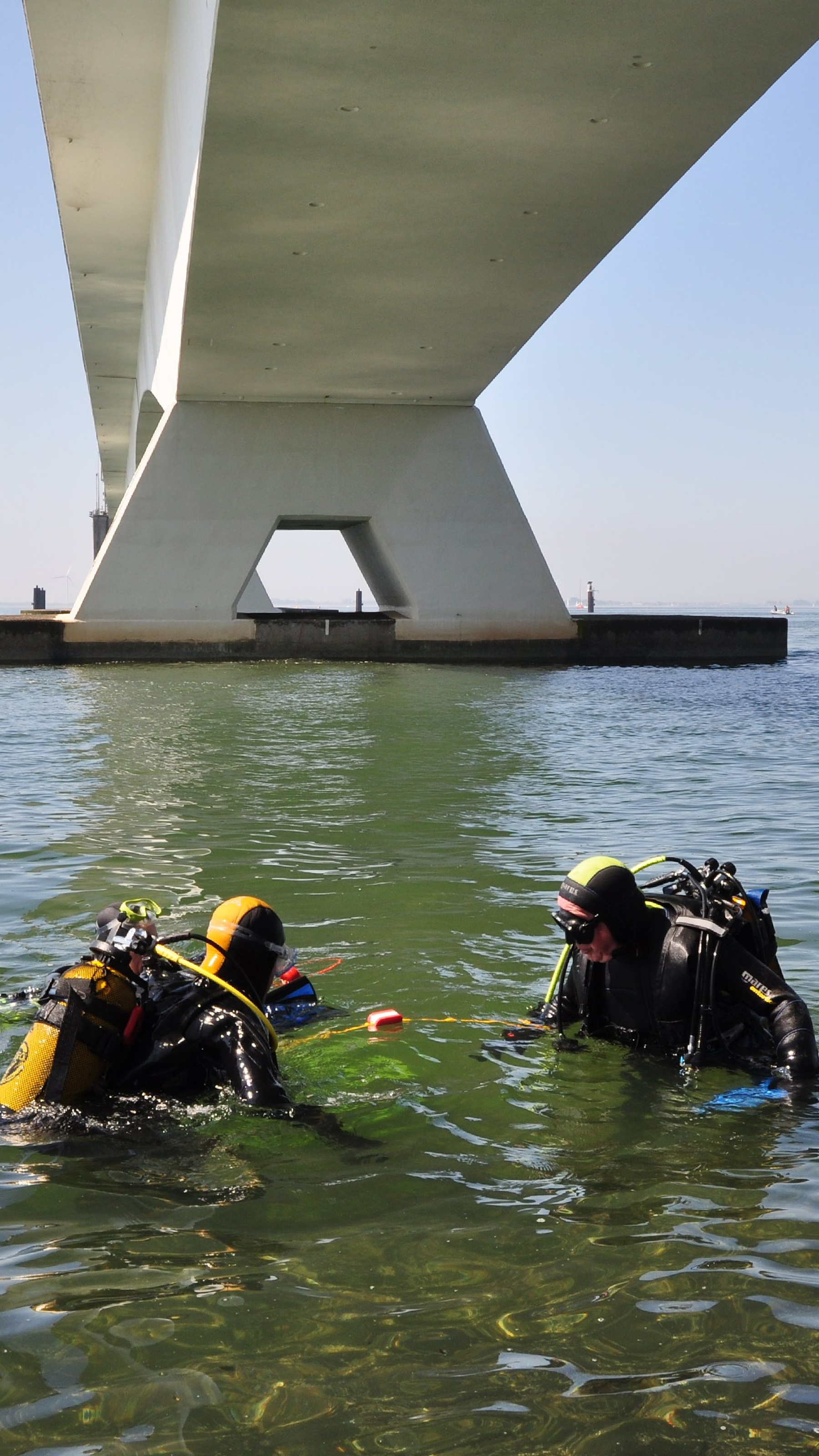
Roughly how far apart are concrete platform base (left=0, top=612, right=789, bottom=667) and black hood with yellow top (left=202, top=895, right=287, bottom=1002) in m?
22.2

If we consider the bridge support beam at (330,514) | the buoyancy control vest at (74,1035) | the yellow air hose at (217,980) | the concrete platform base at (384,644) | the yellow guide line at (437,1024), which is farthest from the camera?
the bridge support beam at (330,514)

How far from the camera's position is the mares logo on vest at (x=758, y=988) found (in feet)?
12.9

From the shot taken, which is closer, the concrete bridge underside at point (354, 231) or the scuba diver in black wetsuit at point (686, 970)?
the scuba diver in black wetsuit at point (686, 970)

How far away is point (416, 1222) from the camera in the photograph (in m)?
3.24

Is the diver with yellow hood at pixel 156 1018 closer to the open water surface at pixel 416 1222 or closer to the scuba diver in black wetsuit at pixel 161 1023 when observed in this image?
the scuba diver in black wetsuit at pixel 161 1023

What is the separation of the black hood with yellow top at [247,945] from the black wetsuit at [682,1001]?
1.10 meters

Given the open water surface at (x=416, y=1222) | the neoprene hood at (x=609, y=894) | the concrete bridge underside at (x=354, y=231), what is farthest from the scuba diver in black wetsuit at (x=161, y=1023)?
the concrete bridge underside at (x=354, y=231)

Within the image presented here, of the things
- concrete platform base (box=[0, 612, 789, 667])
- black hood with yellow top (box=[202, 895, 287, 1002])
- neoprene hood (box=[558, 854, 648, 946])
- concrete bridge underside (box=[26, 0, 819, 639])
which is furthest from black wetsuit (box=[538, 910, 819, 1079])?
concrete platform base (box=[0, 612, 789, 667])

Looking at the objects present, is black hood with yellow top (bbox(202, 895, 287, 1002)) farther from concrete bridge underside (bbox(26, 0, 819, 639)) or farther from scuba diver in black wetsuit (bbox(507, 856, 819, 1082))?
concrete bridge underside (bbox(26, 0, 819, 639))

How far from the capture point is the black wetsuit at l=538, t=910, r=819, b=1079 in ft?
12.7

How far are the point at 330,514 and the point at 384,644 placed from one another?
2875 millimetres

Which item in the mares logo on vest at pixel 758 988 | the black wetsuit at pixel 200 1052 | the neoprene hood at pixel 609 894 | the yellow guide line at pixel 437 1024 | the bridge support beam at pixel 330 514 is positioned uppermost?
the bridge support beam at pixel 330 514

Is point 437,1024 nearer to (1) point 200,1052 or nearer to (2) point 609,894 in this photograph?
(2) point 609,894

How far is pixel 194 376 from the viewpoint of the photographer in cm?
2452
